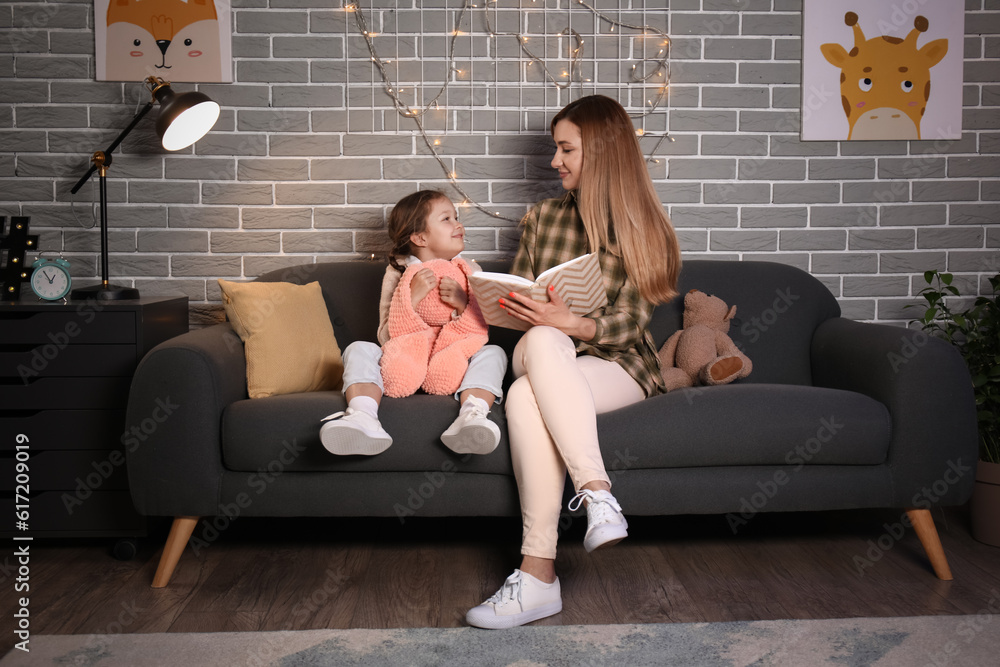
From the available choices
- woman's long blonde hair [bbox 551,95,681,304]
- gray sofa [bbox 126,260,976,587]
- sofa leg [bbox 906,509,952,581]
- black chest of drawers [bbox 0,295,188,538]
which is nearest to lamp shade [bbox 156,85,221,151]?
black chest of drawers [bbox 0,295,188,538]

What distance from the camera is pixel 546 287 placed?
181 cm

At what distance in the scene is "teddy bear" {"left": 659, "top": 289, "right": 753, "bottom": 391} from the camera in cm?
218

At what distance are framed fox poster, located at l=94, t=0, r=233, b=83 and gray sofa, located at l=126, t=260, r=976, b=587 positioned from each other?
119cm

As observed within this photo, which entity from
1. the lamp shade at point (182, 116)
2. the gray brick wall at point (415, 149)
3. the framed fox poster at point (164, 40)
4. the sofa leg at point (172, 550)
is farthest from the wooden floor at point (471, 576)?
the framed fox poster at point (164, 40)

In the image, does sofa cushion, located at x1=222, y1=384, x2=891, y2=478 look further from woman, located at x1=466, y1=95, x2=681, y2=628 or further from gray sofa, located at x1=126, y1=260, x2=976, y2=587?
woman, located at x1=466, y1=95, x2=681, y2=628

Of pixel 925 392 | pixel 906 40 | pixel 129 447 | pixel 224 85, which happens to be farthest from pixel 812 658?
pixel 224 85

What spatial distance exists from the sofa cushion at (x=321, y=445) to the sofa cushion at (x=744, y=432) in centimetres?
31

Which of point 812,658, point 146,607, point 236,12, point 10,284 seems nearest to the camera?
point 812,658

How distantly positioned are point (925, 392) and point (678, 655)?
90 centimetres

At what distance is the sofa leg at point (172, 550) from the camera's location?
72.7 inches

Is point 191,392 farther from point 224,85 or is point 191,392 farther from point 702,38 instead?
point 702,38

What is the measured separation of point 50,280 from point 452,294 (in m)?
Answer: 1.21

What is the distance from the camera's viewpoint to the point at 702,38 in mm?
2678

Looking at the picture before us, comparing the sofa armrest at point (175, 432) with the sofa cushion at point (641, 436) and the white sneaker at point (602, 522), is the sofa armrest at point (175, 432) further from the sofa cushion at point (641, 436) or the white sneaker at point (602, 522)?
the white sneaker at point (602, 522)
